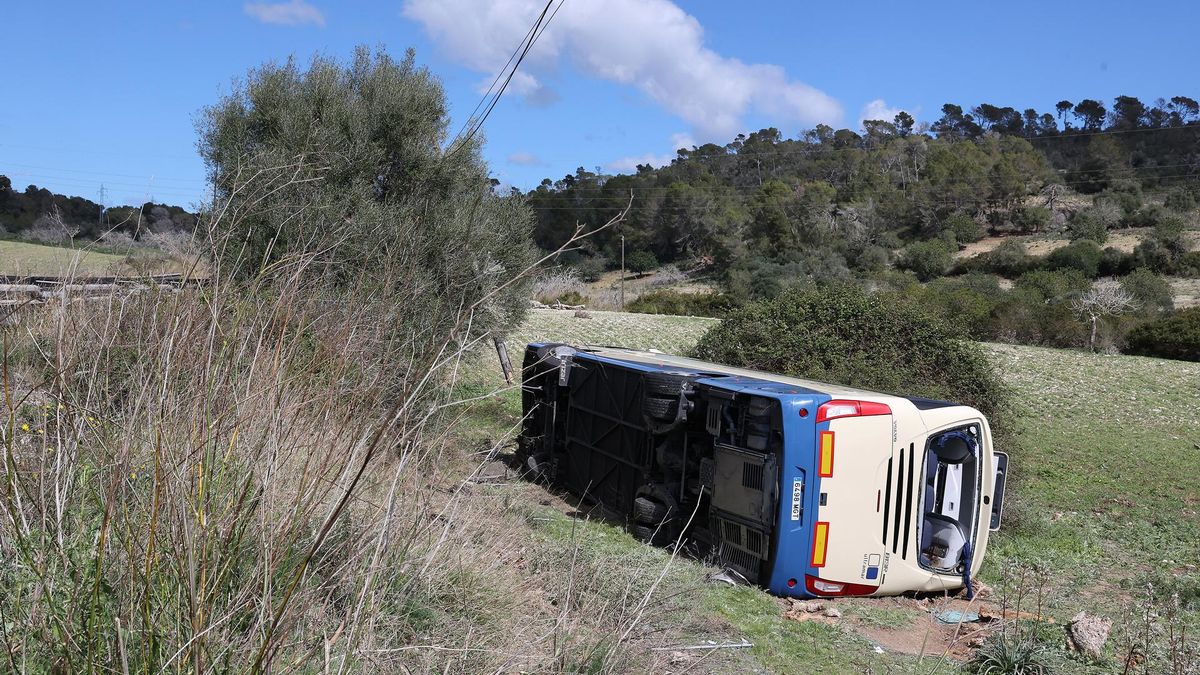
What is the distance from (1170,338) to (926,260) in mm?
28420

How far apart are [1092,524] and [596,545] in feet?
28.5

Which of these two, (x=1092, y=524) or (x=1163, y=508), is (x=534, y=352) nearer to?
(x=1092, y=524)

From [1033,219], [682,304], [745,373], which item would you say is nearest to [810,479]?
[745,373]

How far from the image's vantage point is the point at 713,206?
245 ft

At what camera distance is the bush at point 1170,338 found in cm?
3719

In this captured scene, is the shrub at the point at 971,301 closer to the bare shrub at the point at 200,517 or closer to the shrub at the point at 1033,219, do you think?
the shrub at the point at 1033,219

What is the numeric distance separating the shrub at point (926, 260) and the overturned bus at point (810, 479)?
2318 inches

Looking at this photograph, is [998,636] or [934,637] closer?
[998,636]

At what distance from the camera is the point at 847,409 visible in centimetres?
812

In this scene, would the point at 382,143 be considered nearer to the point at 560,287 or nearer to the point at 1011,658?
the point at 1011,658

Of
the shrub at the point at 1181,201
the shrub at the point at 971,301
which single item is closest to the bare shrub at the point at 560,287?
the shrub at the point at 971,301

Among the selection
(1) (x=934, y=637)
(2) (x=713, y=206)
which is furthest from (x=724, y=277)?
(1) (x=934, y=637)

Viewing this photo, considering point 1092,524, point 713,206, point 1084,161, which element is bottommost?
point 1092,524

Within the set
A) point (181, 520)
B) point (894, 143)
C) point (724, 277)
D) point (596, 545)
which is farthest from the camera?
point (894, 143)
